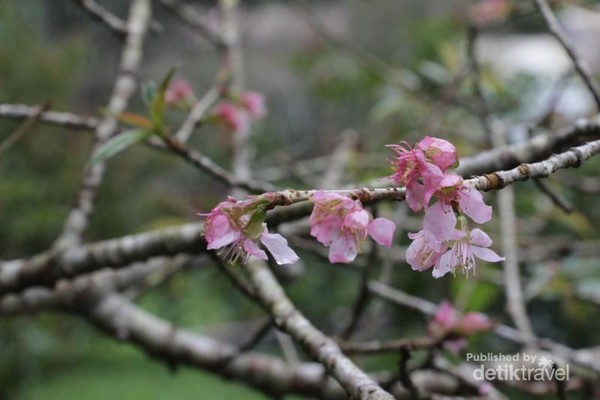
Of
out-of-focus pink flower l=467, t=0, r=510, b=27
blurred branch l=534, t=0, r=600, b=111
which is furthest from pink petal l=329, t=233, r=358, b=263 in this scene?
out-of-focus pink flower l=467, t=0, r=510, b=27

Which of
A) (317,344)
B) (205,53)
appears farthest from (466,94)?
(205,53)

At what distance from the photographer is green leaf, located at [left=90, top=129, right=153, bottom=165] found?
23.2 inches

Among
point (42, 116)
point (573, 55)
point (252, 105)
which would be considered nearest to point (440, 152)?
point (573, 55)

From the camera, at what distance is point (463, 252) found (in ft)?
1.17

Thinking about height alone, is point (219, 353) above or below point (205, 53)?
below

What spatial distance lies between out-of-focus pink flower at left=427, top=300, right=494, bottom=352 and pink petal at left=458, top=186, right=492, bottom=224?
0.32 metres

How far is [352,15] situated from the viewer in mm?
5090

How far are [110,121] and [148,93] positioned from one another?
0.18m

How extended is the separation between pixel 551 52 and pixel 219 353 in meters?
4.08

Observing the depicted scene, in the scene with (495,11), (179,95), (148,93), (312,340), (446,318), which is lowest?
(312,340)

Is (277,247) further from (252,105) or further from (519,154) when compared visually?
(252,105)

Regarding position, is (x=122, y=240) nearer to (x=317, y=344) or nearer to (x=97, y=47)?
(x=317, y=344)

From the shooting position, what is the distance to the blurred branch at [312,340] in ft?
1.17

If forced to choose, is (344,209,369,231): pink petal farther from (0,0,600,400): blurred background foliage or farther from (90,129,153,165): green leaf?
(0,0,600,400): blurred background foliage
